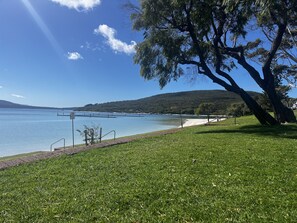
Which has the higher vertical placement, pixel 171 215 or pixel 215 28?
pixel 215 28

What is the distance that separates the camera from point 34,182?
19.6 feet

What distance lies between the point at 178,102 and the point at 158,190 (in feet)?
435

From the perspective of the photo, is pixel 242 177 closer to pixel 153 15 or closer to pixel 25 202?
pixel 25 202

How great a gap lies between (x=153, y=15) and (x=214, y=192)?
14.3m

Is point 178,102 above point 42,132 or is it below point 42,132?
above

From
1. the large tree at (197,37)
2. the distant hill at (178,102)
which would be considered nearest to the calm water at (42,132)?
the large tree at (197,37)

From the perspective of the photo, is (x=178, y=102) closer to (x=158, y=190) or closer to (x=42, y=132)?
(x=42, y=132)

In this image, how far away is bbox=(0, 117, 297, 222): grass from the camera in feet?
12.8

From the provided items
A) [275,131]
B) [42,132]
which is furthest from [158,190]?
[42,132]

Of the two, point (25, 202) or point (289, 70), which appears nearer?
point (25, 202)

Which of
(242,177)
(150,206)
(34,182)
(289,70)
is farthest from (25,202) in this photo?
(289,70)

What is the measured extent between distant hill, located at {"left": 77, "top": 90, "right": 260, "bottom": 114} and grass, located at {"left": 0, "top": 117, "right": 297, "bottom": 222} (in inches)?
3528

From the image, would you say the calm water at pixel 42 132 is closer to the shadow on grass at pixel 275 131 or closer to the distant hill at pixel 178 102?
the shadow on grass at pixel 275 131

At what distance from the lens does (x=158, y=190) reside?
487cm
